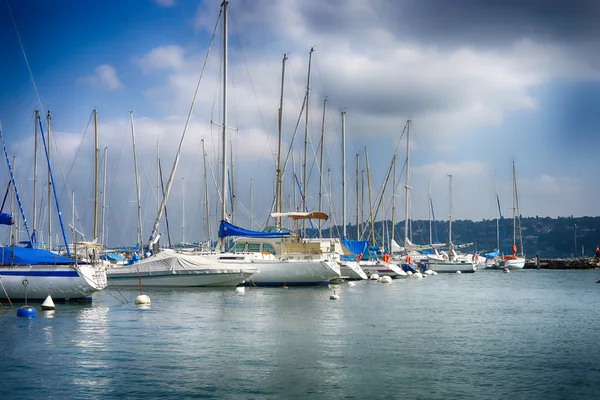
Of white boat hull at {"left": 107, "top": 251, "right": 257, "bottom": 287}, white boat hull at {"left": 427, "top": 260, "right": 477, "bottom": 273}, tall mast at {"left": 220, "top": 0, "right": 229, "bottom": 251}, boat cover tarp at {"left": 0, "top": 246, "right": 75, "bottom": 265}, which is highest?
tall mast at {"left": 220, "top": 0, "right": 229, "bottom": 251}

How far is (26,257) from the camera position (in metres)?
38.6

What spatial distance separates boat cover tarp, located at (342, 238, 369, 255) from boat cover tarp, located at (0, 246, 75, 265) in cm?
4148

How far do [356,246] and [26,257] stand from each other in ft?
149

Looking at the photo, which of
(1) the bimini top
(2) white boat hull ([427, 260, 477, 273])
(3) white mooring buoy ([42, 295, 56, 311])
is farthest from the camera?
(2) white boat hull ([427, 260, 477, 273])

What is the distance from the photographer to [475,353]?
24.3 metres

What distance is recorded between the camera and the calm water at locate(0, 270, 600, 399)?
60.7 feet

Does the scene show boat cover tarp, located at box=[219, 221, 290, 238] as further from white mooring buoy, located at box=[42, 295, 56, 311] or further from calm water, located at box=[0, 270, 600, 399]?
white mooring buoy, located at box=[42, 295, 56, 311]

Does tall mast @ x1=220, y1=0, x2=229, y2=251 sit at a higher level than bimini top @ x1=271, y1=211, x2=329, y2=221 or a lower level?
higher

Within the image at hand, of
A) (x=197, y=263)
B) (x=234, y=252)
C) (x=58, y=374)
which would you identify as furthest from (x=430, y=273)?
(x=58, y=374)

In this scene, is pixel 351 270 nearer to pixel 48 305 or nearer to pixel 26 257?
pixel 26 257

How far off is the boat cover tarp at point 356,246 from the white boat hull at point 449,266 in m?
32.1

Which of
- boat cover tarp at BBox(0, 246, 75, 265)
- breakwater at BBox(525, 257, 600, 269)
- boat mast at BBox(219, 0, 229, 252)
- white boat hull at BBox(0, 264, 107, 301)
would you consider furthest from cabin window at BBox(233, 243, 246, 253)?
breakwater at BBox(525, 257, 600, 269)

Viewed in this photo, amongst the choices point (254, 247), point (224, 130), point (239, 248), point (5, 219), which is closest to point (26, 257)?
point (5, 219)

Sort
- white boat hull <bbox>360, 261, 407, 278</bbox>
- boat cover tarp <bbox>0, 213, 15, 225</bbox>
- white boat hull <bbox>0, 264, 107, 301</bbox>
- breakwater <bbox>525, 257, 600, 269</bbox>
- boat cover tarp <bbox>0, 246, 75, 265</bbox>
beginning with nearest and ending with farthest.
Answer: white boat hull <bbox>0, 264, 107, 301</bbox>
boat cover tarp <bbox>0, 246, 75, 265</bbox>
boat cover tarp <bbox>0, 213, 15, 225</bbox>
white boat hull <bbox>360, 261, 407, 278</bbox>
breakwater <bbox>525, 257, 600, 269</bbox>
